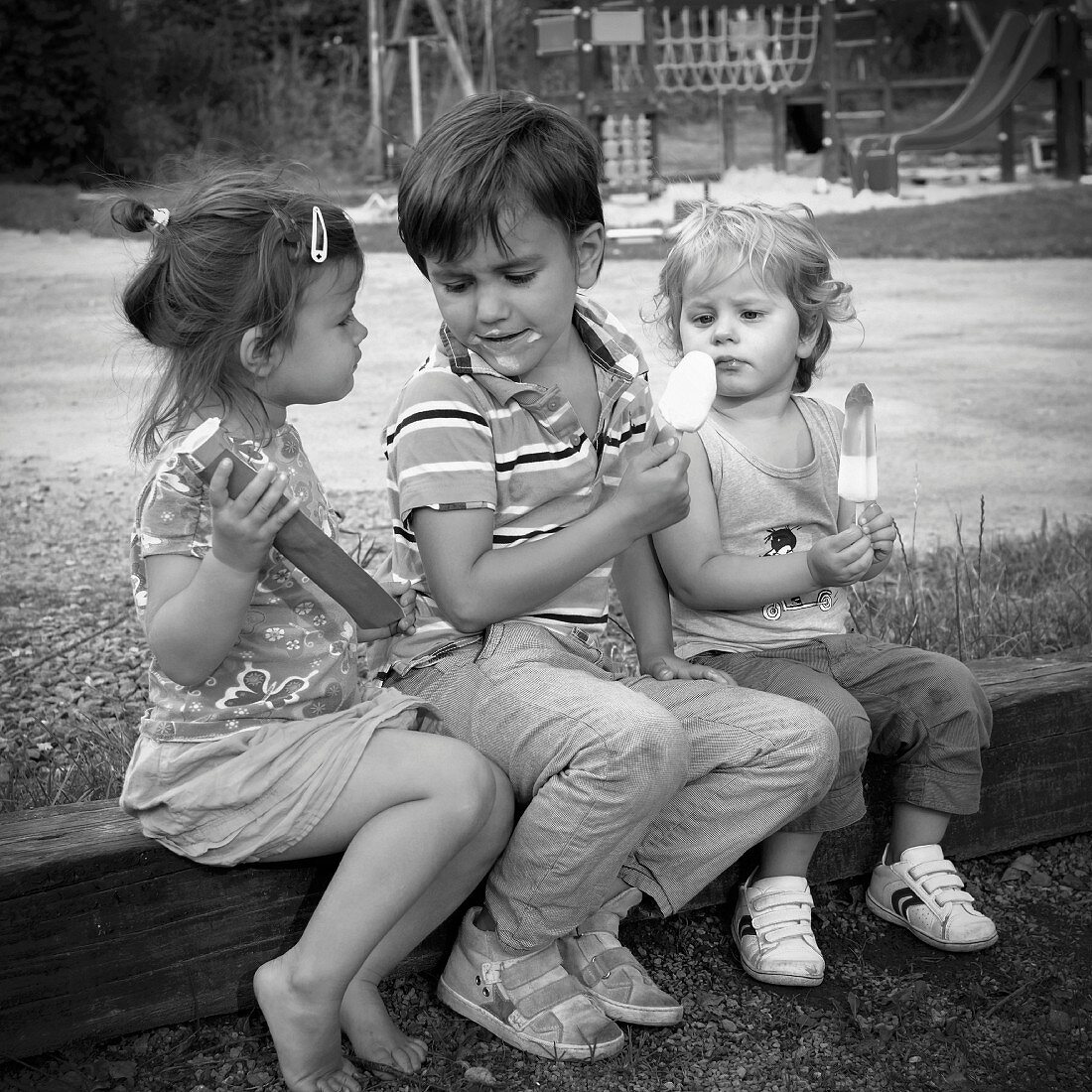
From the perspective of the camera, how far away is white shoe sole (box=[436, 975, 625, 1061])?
6.16 ft

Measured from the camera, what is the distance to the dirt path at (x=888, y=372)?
16.9 feet

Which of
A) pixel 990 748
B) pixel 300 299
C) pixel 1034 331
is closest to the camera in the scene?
pixel 300 299

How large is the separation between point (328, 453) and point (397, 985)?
3.46 metres

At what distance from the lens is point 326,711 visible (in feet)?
6.29

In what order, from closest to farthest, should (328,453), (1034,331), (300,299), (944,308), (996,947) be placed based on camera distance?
(300,299) < (996,947) < (328,453) < (1034,331) < (944,308)

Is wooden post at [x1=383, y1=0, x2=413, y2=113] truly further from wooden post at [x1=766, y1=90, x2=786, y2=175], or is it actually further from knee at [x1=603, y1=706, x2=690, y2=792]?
knee at [x1=603, y1=706, x2=690, y2=792]

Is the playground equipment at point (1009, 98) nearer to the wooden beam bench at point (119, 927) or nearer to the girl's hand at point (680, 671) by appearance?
the girl's hand at point (680, 671)

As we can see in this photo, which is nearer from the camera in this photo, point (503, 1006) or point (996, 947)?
point (503, 1006)

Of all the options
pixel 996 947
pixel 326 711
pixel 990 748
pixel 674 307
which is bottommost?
pixel 996 947

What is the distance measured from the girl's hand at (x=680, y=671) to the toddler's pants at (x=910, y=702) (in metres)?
0.08

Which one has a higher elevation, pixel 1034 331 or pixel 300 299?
pixel 300 299

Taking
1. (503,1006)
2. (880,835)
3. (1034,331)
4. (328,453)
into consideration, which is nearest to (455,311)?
(503,1006)

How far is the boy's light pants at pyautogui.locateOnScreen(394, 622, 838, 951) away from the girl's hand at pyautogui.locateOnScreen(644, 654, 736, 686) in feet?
0.17

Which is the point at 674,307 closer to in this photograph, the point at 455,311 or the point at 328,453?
the point at 455,311
